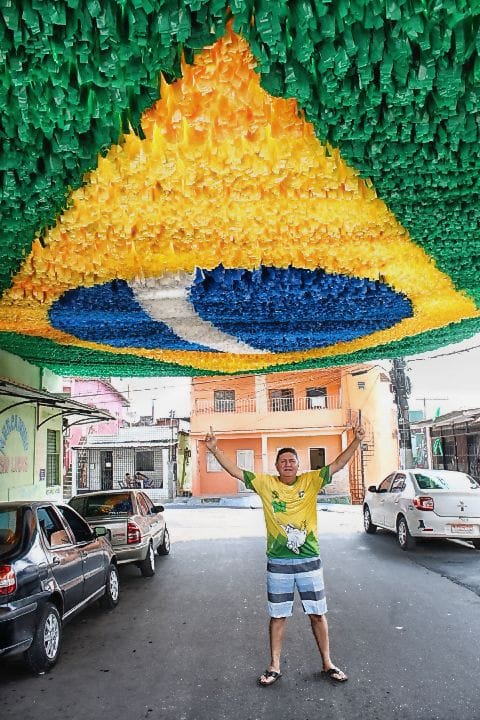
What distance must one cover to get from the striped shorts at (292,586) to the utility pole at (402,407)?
22.4 metres

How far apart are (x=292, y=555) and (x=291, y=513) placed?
0.33 m

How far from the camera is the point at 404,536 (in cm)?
1239

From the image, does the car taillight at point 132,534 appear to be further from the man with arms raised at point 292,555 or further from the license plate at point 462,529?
the license plate at point 462,529

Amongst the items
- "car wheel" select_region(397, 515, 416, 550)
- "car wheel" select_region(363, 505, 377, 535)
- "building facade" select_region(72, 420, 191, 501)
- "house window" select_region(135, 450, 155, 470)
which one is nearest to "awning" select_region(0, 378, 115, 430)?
"car wheel" select_region(363, 505, 377, 535)

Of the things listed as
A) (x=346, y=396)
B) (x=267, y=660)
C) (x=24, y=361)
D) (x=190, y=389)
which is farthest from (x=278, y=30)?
(x=190, y=389)

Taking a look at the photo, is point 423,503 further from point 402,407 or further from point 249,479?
point 402,407

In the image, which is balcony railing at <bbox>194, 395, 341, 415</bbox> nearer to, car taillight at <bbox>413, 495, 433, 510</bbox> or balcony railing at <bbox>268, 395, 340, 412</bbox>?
balcony railing at <bbox>268, 395, 340, 412</bbox>

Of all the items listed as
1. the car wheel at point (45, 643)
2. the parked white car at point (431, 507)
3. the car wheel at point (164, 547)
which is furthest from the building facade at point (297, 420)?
the car wheel at point (45, 643)

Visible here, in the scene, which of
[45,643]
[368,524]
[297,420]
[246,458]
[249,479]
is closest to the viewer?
[249,479]

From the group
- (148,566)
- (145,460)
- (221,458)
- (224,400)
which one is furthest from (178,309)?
(145,460)

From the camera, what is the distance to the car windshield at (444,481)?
12.4m

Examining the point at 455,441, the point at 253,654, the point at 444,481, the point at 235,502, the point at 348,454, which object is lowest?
the point at 253,654

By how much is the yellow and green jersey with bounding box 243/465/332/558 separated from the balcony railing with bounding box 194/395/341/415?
2763 cm

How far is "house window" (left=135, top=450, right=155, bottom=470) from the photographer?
37812mm
